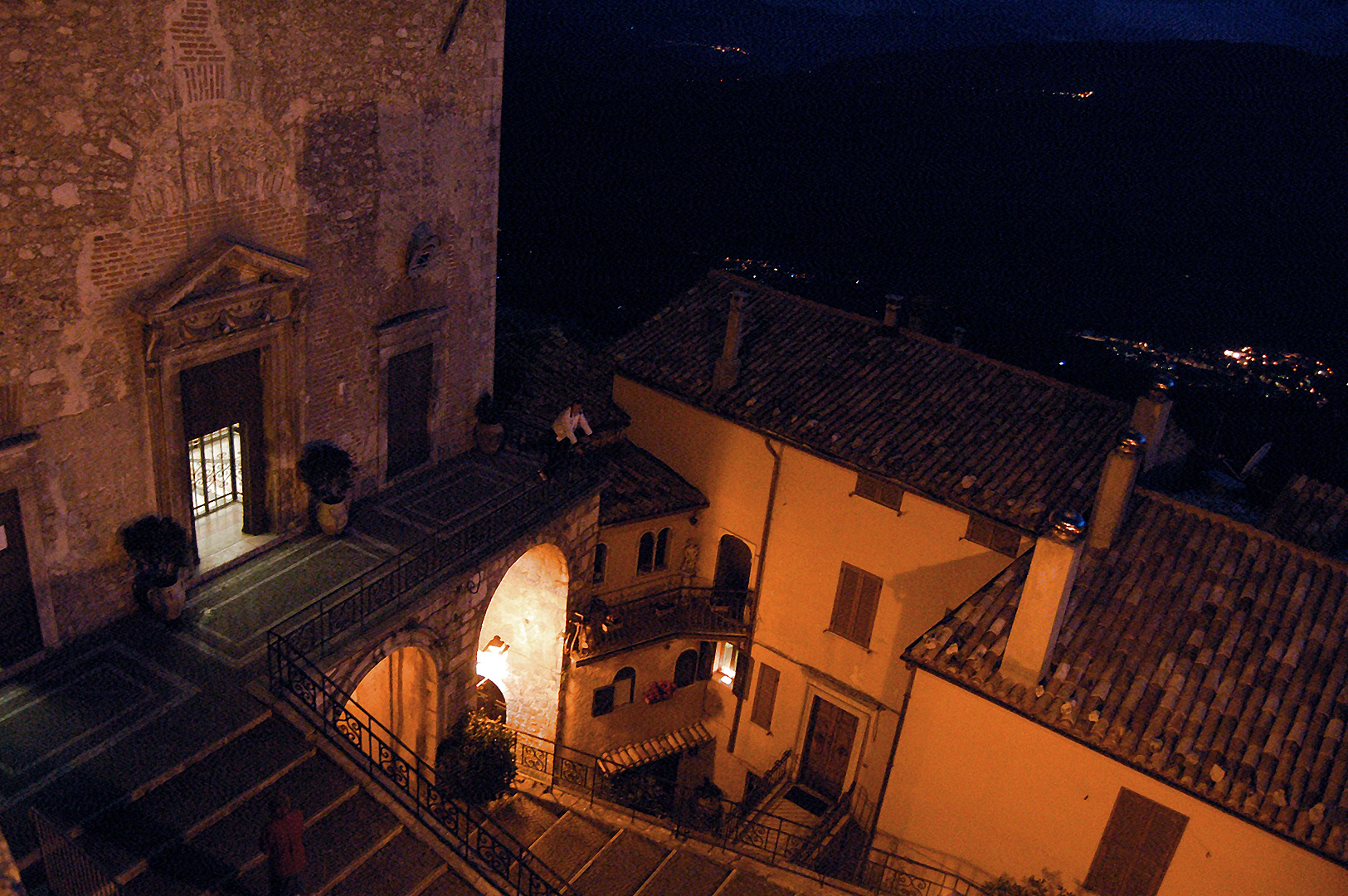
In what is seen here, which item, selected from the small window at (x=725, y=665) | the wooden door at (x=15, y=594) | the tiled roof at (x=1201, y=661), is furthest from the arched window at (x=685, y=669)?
the wooden door at (x=15, y=594)

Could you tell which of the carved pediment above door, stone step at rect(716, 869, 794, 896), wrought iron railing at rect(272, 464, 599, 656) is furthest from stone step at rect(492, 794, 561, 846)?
the carved pediment above door

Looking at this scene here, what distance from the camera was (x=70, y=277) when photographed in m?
9.86

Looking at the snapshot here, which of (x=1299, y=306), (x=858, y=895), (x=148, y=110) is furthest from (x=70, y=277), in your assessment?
(x=1299, y=306)

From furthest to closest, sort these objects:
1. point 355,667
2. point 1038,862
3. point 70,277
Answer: point 1038,862 → point 355,667 → point 70,277

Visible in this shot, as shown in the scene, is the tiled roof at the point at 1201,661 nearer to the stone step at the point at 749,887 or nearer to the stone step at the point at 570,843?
the stone step at the point at 749,887

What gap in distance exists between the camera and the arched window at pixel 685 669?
20547 millimetres

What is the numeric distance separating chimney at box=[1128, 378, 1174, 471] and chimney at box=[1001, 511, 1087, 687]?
130 inches

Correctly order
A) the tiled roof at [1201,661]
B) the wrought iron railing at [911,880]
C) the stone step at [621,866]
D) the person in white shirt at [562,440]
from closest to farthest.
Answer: the tiled roof at [1201,661], the wrought iron railing at [911,880], the stone step at [621,866], the person in white shirt at [562,440]

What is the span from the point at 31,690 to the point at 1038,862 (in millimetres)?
12828

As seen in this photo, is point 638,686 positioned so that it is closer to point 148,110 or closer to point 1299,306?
point 148,110

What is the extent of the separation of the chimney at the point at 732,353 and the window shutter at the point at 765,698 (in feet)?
18.8

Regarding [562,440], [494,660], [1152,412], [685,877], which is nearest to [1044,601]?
[1152,412]

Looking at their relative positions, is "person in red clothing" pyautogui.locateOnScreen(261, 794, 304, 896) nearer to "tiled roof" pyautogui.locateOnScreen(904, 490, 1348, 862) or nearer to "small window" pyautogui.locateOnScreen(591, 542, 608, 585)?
"tiled roof" pyautogui.locateOnScreen(904, 490, 1348, 862)

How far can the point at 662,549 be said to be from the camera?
20.1 meters
